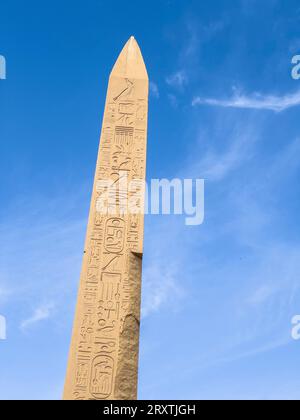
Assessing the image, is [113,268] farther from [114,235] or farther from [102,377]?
[102,377]

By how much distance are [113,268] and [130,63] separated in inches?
121

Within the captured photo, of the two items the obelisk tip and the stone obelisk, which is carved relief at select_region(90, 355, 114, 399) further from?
the obelisk tip

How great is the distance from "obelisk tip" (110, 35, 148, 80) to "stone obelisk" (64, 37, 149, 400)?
0.32 meters

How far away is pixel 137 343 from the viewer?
6035mm

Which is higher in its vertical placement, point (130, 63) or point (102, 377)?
point (130, 63)

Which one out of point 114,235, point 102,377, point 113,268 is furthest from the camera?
point 114,235

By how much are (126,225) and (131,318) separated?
3.37 ft

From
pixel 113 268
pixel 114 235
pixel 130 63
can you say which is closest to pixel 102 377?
pixel 113 268

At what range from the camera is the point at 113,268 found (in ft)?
20.4
